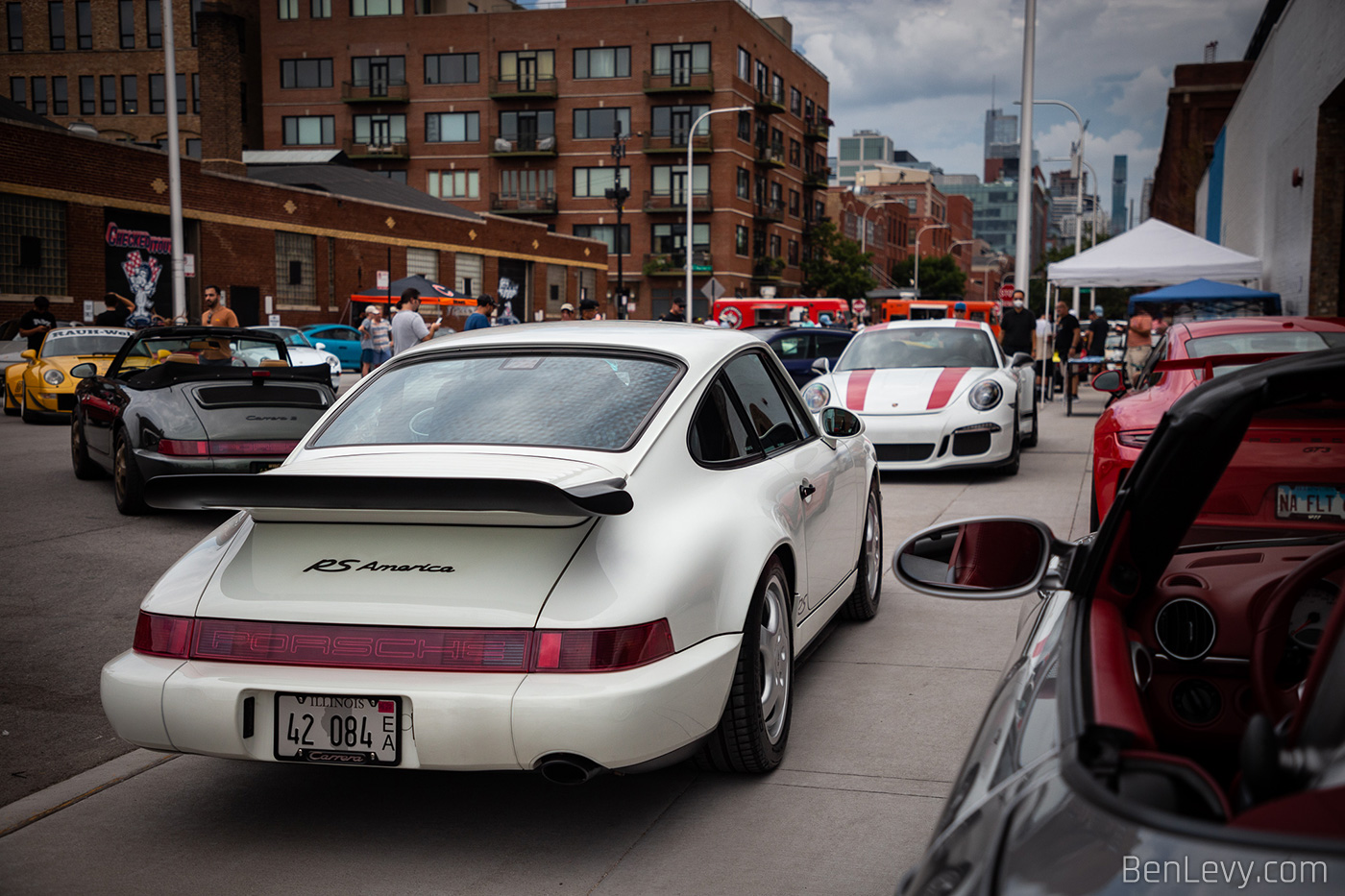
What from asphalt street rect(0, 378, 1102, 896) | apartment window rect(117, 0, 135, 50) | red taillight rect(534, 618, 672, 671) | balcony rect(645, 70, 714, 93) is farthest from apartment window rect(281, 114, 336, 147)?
red taillight rect(534, 618, 672, 671)

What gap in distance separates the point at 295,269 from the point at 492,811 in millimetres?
42632

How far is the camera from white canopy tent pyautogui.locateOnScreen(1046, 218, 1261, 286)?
19.2m

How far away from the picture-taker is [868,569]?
610 centimetres

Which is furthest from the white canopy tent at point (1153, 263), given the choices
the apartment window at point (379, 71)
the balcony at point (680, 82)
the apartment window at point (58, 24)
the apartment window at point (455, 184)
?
the apartment window at point (58, 24)

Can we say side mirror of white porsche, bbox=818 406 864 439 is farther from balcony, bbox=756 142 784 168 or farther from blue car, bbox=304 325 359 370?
balcony, bbox=756 142 784 168

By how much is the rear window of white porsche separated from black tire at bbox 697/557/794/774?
74 cm

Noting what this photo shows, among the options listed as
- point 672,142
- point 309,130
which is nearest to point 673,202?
point 672,142

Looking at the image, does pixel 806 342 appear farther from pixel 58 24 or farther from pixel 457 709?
pixel 58 24

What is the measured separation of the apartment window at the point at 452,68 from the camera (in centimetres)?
6962

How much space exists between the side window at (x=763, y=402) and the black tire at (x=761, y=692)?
676mm

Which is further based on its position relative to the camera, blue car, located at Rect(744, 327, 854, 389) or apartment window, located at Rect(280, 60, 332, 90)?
apartment window, located at Rect(280, 60, 332, 90)

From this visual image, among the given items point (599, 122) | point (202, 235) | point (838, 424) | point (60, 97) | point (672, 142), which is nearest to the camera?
point (838, 424)

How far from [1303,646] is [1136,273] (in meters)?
18.6

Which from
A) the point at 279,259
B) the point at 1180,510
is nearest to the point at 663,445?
the point at 1180,510
